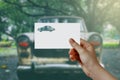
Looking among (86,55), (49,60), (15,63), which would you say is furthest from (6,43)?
(86,55)

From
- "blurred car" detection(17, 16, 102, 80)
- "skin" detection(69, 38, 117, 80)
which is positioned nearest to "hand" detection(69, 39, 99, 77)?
"skin" detection(69, 38, 117, 80)

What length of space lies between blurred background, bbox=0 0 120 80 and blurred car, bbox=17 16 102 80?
0.04 metres

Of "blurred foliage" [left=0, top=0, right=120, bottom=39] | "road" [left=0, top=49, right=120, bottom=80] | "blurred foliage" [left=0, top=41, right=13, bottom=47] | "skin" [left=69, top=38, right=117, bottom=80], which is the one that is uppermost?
"blurred foliage" [left=0, top=0, right=120, bottom=39]

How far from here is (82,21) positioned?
7.37ft

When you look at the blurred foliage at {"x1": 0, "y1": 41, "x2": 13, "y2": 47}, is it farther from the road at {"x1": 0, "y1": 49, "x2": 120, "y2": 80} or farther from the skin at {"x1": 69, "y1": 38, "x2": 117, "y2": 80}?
the skin at {"x1": 69, "y1": 38, "x2": 117, "y2": 80}

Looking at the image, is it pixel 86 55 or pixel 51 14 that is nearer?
pixel 86 55

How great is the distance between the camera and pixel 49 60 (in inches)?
89.3

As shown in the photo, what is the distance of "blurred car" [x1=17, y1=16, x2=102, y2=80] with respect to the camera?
223 centimetres

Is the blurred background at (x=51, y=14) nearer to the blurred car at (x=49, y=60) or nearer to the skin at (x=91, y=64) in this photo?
the blurred car at (x=49, y=60)

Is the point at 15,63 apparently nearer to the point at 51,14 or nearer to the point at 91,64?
the point at 51,14

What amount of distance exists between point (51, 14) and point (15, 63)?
42 cm

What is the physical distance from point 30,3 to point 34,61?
0.40m

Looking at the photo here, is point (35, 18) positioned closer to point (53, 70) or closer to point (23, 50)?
point (23, 50)

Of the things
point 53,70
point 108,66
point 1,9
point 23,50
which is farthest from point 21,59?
point 108,66
